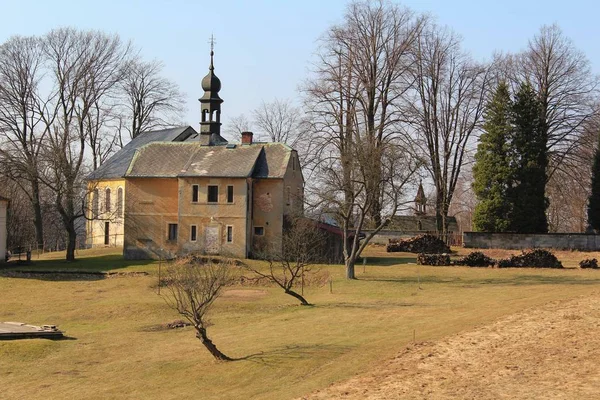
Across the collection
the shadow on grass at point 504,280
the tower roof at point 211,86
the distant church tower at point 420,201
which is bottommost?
the shadow on grass at point 504,280

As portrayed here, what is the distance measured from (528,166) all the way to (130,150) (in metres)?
30.3

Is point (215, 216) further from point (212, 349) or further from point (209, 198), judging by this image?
point (212, 349)

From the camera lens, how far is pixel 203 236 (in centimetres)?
4884

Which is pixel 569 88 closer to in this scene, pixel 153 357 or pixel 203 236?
pixel 203 236

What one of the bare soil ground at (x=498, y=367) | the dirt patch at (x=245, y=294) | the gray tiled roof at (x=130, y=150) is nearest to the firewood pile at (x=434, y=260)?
the dirt patch at (x=245, y=294)

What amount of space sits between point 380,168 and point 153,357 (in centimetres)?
2274

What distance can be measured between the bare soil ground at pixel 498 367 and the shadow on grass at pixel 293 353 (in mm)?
2158

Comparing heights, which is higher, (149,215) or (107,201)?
(107,201)

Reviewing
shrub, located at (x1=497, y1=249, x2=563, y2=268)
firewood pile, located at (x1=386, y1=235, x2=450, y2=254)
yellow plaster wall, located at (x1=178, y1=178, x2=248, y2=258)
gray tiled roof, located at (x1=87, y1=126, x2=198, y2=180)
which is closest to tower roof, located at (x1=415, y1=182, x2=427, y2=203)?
firewood pile, located at (x1=386, y1=235, x2=450, y2=254)

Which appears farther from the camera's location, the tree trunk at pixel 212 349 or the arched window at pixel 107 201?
the arched window at pixel 107 201

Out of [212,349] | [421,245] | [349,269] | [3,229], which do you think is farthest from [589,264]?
[3,229]

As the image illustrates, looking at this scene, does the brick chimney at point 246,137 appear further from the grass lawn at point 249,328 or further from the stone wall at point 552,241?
the stone wall at point 552,241

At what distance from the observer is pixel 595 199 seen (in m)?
55.0

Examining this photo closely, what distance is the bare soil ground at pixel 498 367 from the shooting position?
1647cm
